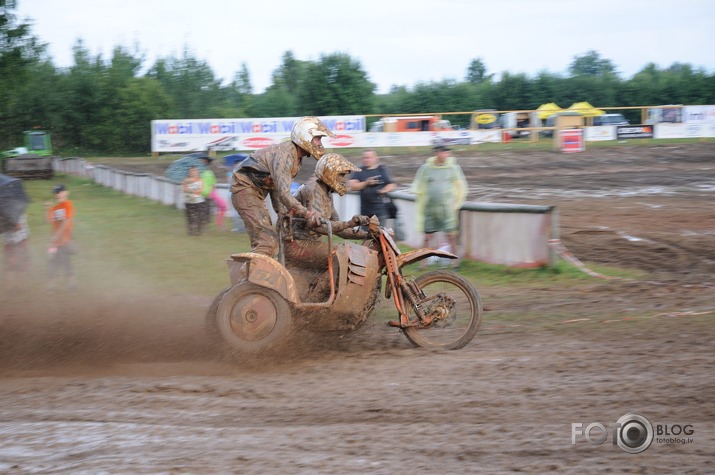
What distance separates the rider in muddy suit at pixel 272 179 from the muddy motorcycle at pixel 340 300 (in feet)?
0.80

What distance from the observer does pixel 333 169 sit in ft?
24.2

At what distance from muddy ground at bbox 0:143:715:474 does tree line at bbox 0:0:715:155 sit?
156ft

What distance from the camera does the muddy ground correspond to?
15.5 ft

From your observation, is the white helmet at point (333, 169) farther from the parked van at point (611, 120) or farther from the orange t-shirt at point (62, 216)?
the parked van at point (611, 120)

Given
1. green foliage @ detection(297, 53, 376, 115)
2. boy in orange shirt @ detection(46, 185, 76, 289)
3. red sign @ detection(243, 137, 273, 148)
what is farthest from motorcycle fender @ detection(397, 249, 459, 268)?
green foliage @ detection(297, 53, 376, 115)

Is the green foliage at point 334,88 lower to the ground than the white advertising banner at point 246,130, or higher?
higher

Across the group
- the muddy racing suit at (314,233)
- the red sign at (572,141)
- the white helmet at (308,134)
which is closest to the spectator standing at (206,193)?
the muddy racing suit at (314,233)

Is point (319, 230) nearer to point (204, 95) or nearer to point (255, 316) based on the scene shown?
point (255, 316)

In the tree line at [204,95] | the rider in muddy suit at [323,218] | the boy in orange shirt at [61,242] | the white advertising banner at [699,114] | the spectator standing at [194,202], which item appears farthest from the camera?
the tree line at [204,95]

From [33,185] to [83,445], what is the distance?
106 ft

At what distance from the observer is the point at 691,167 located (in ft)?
94.9

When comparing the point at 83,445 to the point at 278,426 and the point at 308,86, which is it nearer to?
the point at 278,426

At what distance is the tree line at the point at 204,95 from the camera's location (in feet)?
195

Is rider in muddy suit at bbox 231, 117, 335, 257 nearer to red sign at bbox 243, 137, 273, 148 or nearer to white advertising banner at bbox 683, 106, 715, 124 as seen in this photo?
red sign at bbox 243, 137, 273, 148
